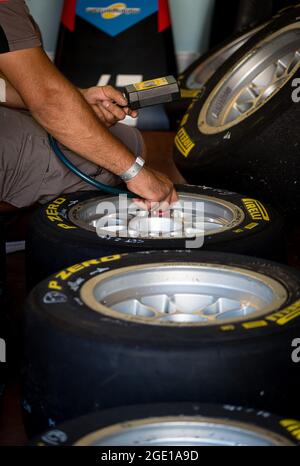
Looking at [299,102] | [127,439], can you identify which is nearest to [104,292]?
[127,439]

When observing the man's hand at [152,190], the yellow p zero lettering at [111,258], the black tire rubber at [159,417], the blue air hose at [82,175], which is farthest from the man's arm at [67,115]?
the black tire rubber at [159,417]

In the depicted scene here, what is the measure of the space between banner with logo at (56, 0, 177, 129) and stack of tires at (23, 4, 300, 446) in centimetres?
297

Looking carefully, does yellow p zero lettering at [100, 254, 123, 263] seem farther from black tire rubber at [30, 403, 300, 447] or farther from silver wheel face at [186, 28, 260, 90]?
silver wheel face at [186, 28, 260, 90]

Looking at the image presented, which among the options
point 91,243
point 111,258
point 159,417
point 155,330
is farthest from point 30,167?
point 159,417

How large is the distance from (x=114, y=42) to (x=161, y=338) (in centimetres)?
380

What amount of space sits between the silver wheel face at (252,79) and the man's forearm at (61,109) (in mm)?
870

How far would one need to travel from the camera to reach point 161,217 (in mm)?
2350

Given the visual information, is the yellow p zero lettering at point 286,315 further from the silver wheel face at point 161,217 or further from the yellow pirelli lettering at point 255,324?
the silver wheel face at point 161,217

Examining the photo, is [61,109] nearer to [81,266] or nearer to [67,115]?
[67,115]

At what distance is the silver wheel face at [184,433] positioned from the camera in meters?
1.21

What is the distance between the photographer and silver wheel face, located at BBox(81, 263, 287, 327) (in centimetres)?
168

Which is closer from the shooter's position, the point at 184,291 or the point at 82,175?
the point at 184,291

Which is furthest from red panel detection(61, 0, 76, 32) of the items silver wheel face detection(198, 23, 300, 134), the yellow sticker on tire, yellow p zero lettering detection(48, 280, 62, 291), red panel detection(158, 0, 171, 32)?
yellow p zero lettering detection(48, 280, 62, 291)
